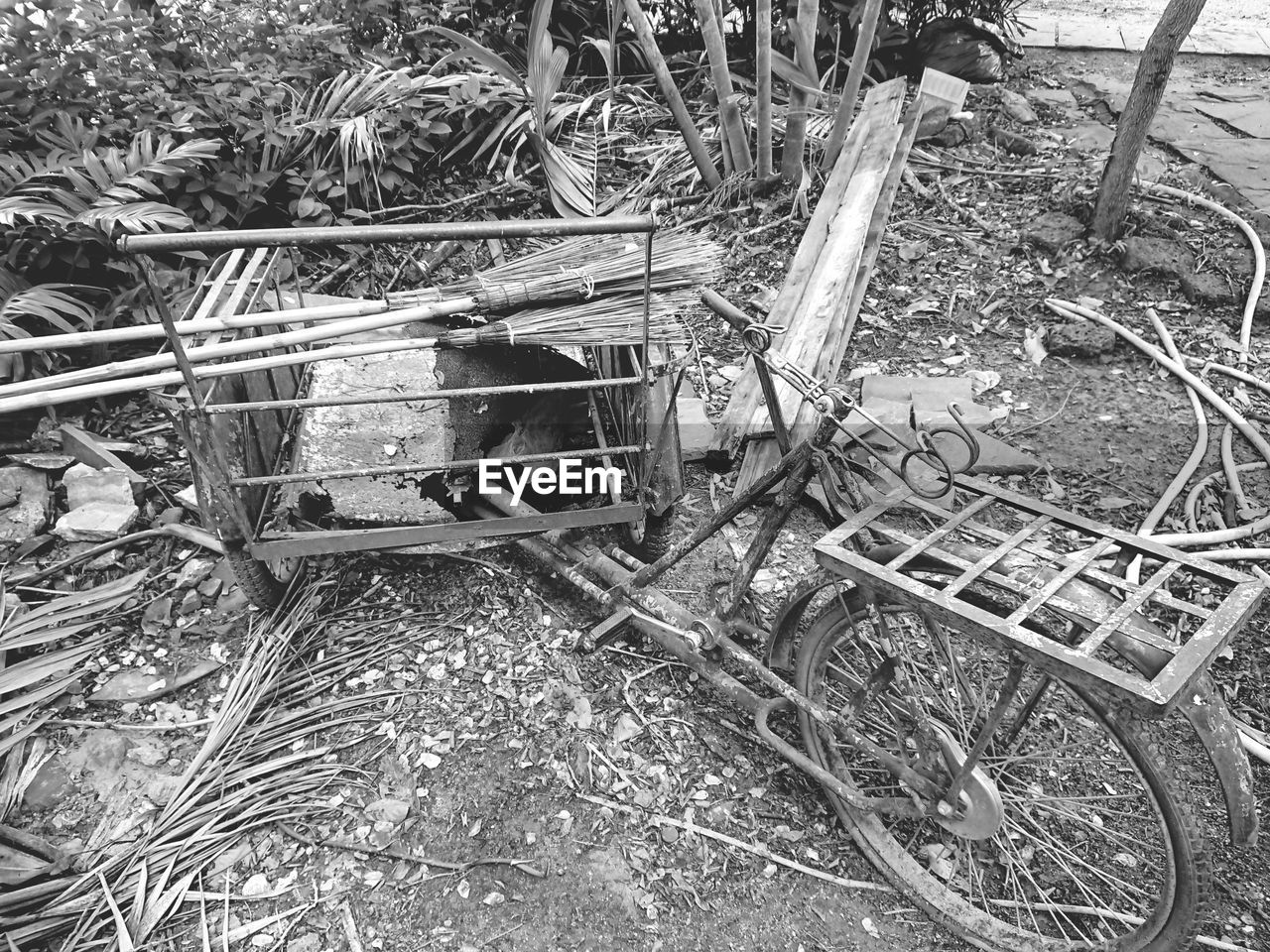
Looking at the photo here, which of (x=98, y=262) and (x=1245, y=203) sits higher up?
(x=1245, y=203)

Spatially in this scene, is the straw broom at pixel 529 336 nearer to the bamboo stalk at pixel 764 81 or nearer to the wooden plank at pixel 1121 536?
the wooden plank at pixel 1121 536

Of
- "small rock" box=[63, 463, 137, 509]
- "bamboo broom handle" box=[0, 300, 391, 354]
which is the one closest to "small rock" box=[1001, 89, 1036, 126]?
"bamboo broom handle" box=[0, 300, 391, 354]

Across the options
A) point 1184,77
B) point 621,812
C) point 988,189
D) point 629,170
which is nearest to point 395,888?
point 621,812

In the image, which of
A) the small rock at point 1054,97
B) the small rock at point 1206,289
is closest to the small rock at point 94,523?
the small rock at point 1206,289

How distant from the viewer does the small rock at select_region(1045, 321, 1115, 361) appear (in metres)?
4.01

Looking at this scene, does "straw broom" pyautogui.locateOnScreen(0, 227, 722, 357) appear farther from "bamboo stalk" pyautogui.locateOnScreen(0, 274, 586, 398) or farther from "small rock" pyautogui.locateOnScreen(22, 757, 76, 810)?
"small rock" pyautogui.locateOnScreen(22, 757, 76, 810)

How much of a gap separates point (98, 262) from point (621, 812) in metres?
3.65

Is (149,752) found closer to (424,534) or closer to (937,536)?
(424,534)

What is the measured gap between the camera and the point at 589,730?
2.66m

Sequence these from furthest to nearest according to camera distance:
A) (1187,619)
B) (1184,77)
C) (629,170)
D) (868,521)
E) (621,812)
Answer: (1184,77) → (629,170) → (1187,619) → (621,812) → (868,521)

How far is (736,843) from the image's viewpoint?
7.68 feet

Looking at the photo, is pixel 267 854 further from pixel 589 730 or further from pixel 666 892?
pixel 666 892

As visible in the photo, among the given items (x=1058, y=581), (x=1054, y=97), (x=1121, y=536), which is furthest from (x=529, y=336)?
(x=1054, y=97)

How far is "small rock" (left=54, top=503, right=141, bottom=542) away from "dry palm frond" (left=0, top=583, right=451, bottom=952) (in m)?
0.89
